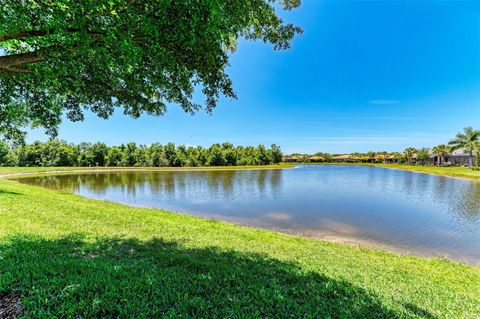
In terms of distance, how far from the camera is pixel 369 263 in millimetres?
6504

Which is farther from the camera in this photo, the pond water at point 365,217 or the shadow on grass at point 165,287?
the pond water at point 365,217

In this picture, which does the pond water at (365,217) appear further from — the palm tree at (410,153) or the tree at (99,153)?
the palm tree at (410,153)

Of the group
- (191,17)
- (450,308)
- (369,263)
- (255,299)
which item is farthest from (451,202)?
(191,17)

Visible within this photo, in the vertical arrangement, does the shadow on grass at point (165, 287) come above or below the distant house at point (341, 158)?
below

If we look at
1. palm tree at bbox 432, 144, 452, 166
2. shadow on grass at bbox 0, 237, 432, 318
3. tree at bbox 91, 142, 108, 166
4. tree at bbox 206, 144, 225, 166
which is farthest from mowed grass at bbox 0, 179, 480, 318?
palm tree at bbox 432, 144, 452, 166

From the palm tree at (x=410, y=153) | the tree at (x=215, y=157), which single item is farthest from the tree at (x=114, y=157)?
the palm tree at (x=410, y=153)

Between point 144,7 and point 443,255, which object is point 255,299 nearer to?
point 144,7

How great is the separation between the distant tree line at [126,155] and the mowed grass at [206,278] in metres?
76.9

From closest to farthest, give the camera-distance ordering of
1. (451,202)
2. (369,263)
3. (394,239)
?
(369,263), (394,239), (451,202)

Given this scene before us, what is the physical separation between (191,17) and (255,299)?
4.22 meters

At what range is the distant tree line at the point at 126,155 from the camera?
72.7 meters

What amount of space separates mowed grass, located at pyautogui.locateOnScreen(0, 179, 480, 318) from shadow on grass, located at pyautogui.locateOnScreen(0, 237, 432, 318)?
0.05 ft

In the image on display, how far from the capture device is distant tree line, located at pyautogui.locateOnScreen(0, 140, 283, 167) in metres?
72.7

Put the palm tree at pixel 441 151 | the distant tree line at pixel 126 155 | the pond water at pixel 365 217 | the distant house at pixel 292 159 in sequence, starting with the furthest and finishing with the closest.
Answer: the distant house at pixel 292 159
the palm tree at pixel 441 151
the distant tree line at pixel 126 155
the pond water at pixel 365 217
